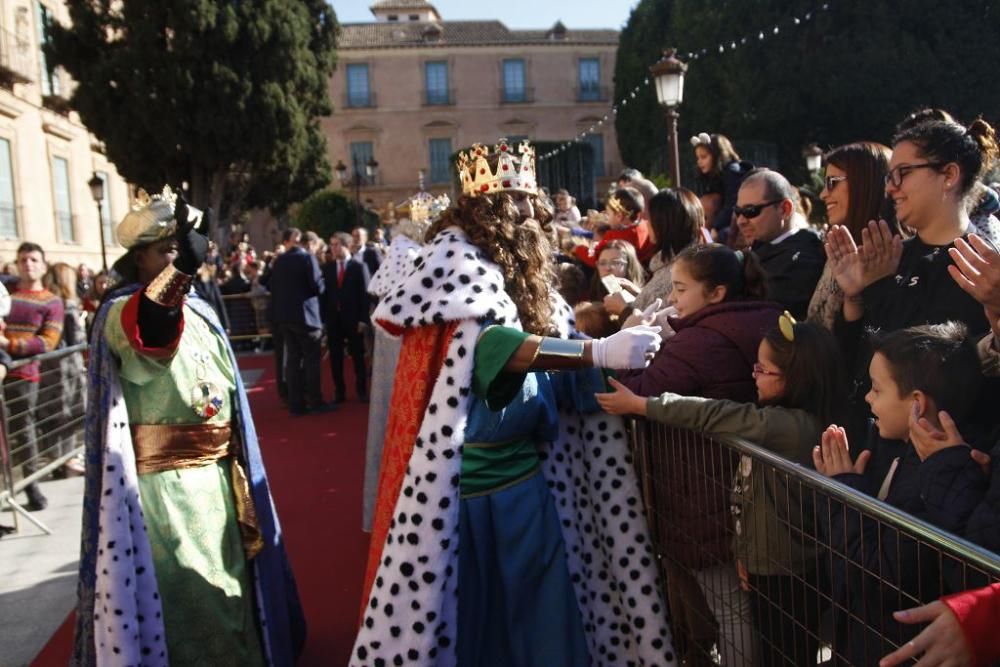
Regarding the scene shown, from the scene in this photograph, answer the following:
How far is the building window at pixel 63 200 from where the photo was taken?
2197 centimetres

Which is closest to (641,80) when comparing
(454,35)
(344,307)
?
→ (454,35)

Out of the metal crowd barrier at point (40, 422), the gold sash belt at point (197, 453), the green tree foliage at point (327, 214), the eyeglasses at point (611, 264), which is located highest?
the green tree foliage at point (327, 214)

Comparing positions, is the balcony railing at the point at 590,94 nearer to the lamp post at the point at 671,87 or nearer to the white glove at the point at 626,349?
the lamp post at the point at 671,87

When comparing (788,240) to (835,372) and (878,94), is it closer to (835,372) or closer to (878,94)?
(835,372)

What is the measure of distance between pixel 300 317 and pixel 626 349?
7249mm

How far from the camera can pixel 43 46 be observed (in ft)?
73.7

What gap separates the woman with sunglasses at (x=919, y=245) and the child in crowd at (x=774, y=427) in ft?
0.82

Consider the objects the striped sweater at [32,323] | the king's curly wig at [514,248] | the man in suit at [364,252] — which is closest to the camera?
the king's curly wig at [514,248]

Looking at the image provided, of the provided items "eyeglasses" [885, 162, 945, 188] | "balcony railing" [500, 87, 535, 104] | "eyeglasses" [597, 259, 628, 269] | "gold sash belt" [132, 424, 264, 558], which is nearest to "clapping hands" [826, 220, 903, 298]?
"eyeglasses" [885, 162, 945, 188]

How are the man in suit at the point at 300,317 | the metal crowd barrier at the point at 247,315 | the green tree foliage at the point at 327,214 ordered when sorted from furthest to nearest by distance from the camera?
the green tree foliage at the point at 327,214 < the metal crowd barrier at the point at 247,315 < the man in suit at the point at 300,317

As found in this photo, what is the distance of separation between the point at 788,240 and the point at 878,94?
2564 centimetres

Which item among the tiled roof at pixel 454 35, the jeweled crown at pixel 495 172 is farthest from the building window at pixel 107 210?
the jeweled crown at pixel 495 172

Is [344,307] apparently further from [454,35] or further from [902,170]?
[454,35]

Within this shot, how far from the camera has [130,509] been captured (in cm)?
312
